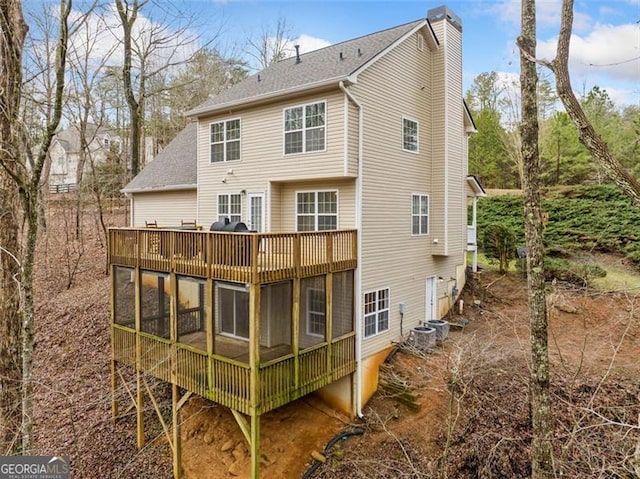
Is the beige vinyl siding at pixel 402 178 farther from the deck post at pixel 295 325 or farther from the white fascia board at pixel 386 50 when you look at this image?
the deck post at pixel 295 325

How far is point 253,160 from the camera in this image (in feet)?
39.1

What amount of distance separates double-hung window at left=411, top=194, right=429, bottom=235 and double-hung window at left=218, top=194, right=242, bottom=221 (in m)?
5.34

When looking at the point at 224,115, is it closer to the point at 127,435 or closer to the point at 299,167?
the point at 299,167

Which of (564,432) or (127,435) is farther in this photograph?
(127,435)

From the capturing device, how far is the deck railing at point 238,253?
26.1ft

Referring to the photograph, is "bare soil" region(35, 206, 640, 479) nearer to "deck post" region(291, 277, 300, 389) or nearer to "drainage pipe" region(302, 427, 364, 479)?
"drainage pipe" region(302, 427, 364, 479)

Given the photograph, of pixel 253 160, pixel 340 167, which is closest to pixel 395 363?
pixel 340 167

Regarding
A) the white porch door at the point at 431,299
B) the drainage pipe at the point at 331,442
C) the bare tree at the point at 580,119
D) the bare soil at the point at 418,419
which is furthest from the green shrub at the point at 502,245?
the bare tree at the point at 580,119

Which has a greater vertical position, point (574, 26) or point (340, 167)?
point (574, 26)

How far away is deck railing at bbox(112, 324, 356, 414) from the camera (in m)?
8.11

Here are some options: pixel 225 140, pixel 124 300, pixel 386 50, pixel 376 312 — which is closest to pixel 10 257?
pixel 124 300

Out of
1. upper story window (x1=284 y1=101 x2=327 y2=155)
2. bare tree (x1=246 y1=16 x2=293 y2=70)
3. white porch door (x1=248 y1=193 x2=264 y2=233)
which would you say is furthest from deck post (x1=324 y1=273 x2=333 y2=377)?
bare tree (x1=246 y1=16 x2=293 y2=70)

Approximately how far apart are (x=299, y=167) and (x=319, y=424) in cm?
661

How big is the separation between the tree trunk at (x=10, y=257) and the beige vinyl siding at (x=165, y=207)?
24.5ft
